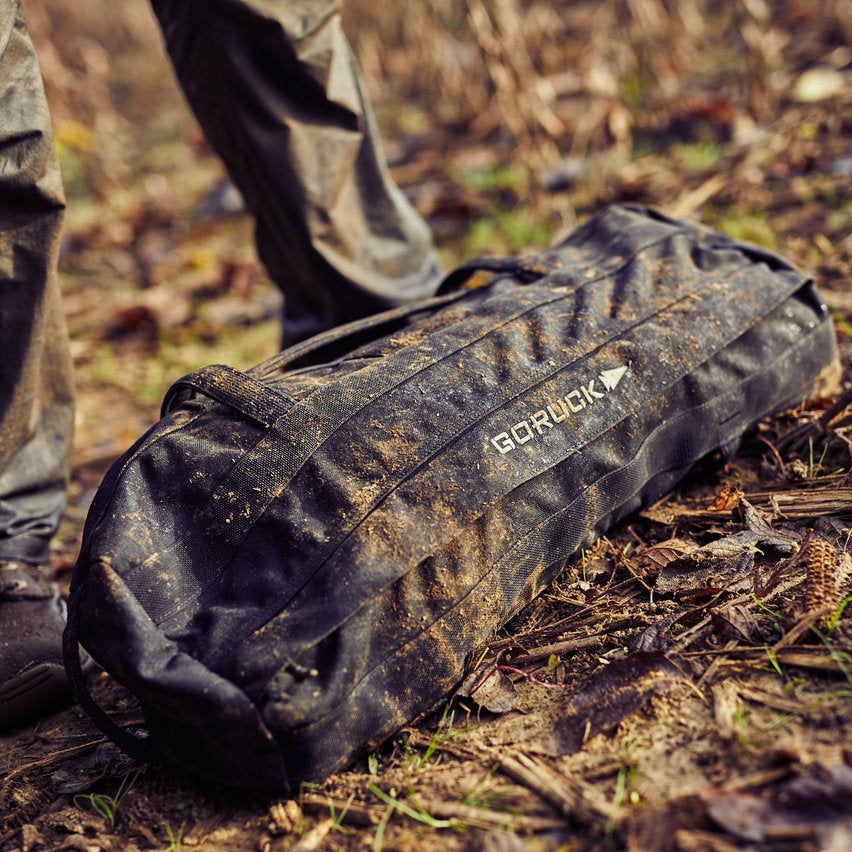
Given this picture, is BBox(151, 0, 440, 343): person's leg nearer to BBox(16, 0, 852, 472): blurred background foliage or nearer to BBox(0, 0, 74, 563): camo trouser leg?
BBox(0, 0, 74, 563): camo trouser leg

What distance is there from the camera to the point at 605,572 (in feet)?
5.87

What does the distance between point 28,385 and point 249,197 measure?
2.91ft

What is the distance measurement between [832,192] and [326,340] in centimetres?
232

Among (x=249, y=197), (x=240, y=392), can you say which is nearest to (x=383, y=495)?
(x=240, y=392)

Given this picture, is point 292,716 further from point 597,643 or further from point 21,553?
point 21,553

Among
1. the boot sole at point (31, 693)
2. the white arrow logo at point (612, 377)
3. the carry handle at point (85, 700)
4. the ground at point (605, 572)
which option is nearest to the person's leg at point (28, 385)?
the boot sole at point (31, 693)

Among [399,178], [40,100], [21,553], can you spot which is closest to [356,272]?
[40,100]

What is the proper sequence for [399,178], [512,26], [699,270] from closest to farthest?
[699,270], [512,26], [399,178]

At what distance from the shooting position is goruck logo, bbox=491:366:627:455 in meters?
1.58

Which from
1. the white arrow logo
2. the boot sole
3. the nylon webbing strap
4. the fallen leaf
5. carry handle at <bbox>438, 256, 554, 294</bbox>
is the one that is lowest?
the fallen leaf

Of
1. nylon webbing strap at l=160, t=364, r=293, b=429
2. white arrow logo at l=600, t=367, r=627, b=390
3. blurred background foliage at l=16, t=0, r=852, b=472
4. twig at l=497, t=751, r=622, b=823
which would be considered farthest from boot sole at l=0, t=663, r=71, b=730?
white arrow logo at l=600, t=367, r=627, b=390

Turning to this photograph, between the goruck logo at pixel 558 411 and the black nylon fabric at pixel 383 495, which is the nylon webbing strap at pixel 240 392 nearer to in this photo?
the black nylon fabric at pixel 383 495

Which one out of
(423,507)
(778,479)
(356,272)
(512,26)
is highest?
(512,26)

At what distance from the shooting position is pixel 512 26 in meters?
3.86
